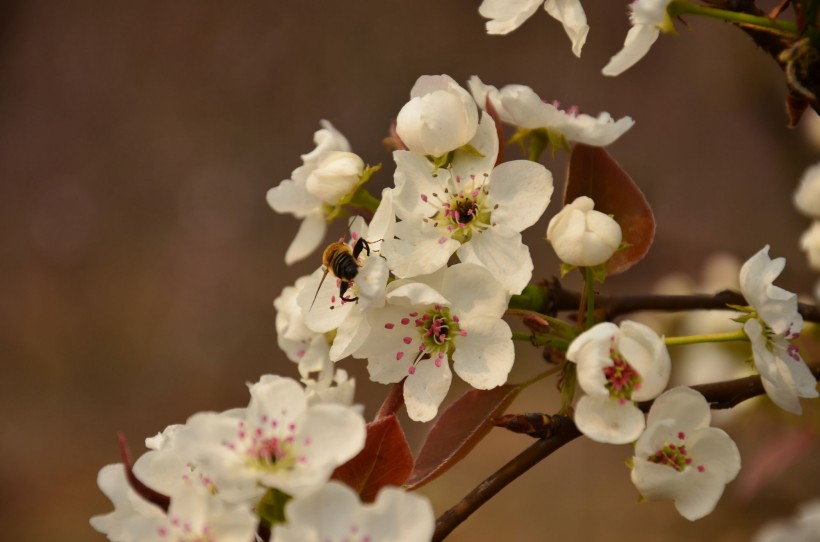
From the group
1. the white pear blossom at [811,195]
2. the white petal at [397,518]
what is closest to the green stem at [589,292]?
the white petal at [397,518]

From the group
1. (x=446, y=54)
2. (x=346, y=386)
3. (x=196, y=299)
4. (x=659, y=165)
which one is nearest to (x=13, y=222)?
(x=196, y=299)

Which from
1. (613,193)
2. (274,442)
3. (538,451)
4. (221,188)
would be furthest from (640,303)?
(221,188)

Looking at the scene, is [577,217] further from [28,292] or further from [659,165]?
[28,292]

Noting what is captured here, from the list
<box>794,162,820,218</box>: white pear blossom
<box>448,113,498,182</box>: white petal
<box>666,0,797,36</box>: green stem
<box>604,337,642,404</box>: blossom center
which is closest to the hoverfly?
<box>448,113,498,182</box>: white petal

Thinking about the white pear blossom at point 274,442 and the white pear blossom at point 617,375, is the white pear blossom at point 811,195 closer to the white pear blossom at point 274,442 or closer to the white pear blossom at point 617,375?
the white pear blossom at point 617,375

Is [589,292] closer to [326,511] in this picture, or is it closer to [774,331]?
[774,331]

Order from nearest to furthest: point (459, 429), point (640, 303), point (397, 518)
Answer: point (397, 518) → point (459, 429) → point (640, 303)
